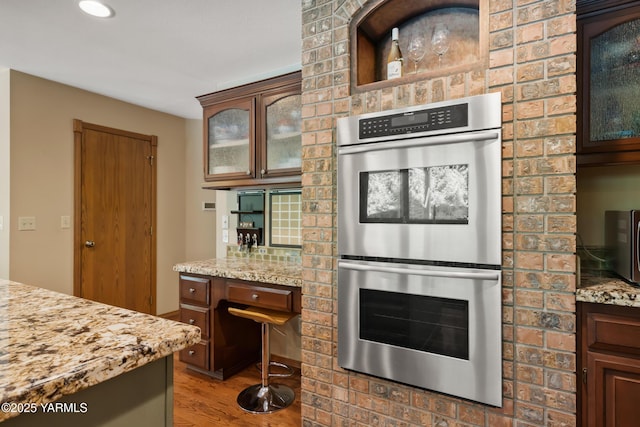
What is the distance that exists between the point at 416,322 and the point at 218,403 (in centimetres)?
156

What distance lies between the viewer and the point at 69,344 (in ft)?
2.59

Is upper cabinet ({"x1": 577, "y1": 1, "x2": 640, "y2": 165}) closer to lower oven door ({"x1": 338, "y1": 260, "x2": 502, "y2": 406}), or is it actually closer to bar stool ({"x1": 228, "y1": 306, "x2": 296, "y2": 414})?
lower oven door ({"x1": 338, "y1": 260, "x2": 502, "y2": 406})

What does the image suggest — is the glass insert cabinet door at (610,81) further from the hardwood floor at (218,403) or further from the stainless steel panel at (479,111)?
the hardwood floor at (218,403)

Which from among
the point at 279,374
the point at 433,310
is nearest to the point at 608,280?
the point at 433,310

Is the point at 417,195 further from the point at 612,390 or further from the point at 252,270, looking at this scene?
the point at 252,270

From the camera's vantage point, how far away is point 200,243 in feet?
14.5

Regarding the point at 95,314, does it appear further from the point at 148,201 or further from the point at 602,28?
the point at 148,201

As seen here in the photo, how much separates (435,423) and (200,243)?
351 centimetres

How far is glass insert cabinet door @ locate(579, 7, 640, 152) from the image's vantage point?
1.71m

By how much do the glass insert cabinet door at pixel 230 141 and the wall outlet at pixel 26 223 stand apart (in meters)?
1.61

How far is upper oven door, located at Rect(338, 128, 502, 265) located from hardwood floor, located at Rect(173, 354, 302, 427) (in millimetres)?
1227

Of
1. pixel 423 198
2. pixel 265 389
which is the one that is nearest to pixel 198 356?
pixel 265 389

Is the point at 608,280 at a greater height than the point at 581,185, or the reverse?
the point at 581,185

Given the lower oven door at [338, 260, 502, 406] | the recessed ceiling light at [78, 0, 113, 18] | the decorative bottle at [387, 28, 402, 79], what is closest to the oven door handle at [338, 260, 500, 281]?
the lower oven door at [338, 260, 502, 406]
